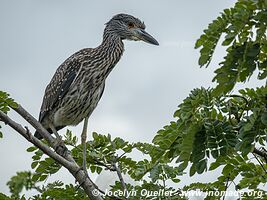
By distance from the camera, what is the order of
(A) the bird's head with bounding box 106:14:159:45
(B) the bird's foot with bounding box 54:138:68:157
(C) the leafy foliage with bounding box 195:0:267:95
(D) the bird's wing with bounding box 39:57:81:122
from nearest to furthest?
(C) the leafy foliage with bounding box 195:0:267:95 < (B) the bird's foot with bounding box 54:138:68:157 < (D) the bird's wing with bounding box 39:57:81:122 < (A) the bird's head with bounding box 106:14:159:45

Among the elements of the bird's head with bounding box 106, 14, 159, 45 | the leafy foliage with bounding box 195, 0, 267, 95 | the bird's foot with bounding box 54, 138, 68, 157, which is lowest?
the leafy foliage with bounding box 195, 0, 267, 95

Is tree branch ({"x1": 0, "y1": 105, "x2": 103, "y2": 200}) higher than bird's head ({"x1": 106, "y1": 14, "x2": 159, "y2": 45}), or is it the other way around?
bird's head ({"x1": 106, "y1": 14, "x2": 159, "y2": 45})

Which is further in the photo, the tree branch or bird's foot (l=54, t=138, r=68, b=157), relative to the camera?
bird's foot (l=54, t=138, r=68, b=157)

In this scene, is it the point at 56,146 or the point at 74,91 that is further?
the point at 74,91

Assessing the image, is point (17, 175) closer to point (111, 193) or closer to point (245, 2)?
point (245, 2)

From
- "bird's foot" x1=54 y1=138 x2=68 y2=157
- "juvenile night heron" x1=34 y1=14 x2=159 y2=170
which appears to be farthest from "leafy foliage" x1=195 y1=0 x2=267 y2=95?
"juvenile night heron" x1=34 y1=14 x2=159 y2=170

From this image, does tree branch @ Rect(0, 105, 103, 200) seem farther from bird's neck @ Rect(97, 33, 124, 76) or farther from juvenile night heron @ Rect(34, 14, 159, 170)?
bird's neck @ Rect(97, 33, 124, 76)

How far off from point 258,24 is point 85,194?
2526 millimetres

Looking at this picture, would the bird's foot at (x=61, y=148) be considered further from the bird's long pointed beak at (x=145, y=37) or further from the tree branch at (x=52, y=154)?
the bird's long pointed beak at (x=145, y=37)

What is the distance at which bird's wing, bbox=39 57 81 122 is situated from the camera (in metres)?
6.18

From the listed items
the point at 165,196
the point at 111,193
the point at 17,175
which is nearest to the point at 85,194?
the point at 111,193

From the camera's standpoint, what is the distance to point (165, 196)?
13.4 feet

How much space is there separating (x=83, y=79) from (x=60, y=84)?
1.03 feet

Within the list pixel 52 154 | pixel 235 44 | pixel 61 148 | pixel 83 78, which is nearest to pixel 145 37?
pixel 83 78
